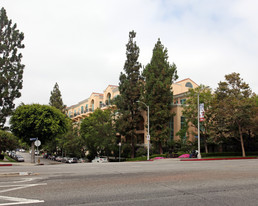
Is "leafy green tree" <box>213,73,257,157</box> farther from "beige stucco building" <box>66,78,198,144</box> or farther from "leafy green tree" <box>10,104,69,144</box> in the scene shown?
"leafy green tree" <box>10,104,69,144</box>

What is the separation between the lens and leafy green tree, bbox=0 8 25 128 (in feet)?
130

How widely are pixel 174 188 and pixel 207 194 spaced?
1.11 m

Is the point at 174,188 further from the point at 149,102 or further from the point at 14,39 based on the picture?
the point at 14,39

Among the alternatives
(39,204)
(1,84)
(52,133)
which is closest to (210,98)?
(52,133)

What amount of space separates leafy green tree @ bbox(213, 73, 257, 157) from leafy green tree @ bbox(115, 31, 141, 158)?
13.7 m

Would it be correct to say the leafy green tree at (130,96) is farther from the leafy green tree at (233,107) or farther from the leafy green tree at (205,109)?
the leafy green tree at (233,107)

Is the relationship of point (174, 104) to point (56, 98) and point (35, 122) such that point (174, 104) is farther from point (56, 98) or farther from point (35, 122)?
point (56, 98)

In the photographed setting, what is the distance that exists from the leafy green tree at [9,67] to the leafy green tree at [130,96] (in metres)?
17.2

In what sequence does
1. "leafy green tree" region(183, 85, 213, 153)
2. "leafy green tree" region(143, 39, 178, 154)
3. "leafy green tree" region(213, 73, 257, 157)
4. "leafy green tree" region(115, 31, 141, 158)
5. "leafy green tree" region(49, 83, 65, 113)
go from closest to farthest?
"leafy green tree" region(213, 73, 257, 157) < "leafy green tree" region(183, 85, 213, 153) < "leafy green tree" region(143, 39, 178, 154) < "leafy green tree" region(115, 31, 141, 158) < "leafy green tree" region(49, 83, 65, 113)

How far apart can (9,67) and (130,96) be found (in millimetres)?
20523

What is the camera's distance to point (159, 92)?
4200 centimetres

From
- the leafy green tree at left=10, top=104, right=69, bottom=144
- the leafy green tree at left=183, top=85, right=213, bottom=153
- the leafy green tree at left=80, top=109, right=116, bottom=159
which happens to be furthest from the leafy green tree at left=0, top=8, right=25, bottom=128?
the leafy green tree at left=183, top=85, right=213, bottom=153

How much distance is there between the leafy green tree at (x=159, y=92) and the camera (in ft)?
135

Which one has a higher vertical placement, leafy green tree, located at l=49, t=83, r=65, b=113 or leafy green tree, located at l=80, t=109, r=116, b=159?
leafy green tree, located at l=49, t=83, r=65, b=113
